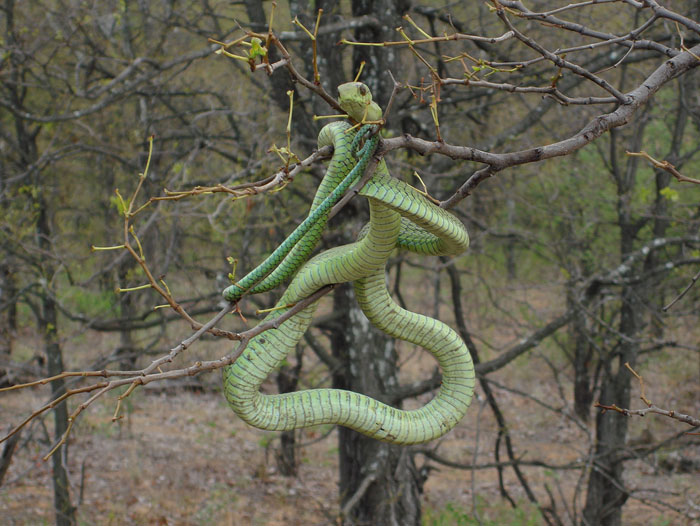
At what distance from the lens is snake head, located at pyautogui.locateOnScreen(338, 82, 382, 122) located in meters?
1.67

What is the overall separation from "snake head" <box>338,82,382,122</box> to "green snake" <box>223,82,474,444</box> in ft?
0.21

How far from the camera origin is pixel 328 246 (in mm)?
7000

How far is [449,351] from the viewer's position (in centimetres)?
233

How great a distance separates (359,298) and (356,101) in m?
0.81

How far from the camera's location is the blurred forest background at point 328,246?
21.7 ft

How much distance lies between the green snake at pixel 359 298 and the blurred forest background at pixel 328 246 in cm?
30

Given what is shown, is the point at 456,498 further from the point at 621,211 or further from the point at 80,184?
the point at 80,184

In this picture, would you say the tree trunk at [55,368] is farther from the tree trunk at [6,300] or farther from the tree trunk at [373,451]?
the tree trunk at [373,451]

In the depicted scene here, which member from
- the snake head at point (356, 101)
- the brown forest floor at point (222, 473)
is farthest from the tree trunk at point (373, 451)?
the snake head at point (356, 101)

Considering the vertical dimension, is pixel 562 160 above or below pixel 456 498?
above

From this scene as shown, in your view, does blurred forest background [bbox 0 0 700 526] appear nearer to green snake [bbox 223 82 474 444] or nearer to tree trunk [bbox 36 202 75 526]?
tree trunk [bbox 36 202 75 526]

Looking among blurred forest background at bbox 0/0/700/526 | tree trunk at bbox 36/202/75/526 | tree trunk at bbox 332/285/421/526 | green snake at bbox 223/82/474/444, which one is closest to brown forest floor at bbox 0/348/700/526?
blurred forest background at bbox 0/0/700/526

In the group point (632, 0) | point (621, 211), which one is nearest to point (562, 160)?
point (621, 211)

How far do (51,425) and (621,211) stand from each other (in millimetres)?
9931
